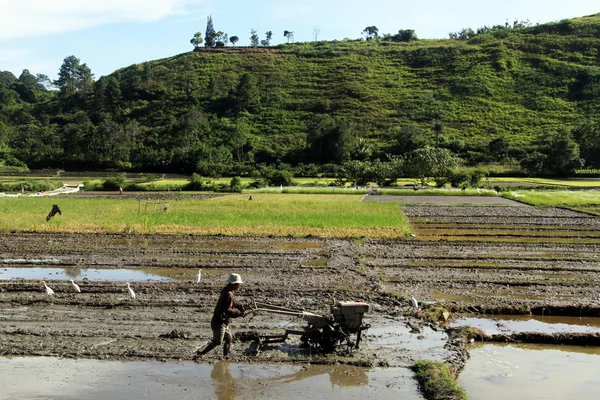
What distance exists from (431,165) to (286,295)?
45056 mm

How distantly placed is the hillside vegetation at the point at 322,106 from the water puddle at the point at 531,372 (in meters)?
62.0

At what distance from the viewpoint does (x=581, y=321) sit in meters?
14.3

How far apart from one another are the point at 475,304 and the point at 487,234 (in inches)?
549

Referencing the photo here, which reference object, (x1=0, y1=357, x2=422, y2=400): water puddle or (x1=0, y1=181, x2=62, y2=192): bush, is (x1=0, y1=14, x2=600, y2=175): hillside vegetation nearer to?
(x1=0, y1=181, x2=62, y2=192): bush

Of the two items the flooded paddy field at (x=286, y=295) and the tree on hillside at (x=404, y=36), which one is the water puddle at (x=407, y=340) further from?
the tree on hillside at (x=404, y=36)

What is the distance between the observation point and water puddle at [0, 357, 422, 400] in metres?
9.73

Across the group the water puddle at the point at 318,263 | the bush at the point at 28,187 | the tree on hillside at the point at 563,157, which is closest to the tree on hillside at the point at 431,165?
the tree on hillside at the point at 563,157

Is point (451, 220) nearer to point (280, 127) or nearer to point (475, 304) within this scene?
point (475, 304)

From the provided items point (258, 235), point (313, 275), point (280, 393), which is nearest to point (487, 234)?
point (258, 235)

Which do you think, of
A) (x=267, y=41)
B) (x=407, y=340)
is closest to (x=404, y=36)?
(x=267, y=41)

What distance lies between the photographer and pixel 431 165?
58719 millimetres

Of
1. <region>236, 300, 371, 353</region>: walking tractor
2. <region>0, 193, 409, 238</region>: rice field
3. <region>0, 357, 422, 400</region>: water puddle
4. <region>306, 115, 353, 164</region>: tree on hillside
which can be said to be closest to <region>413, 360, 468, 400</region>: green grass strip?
<region>0, 357, 422, 400</region>: water puddle

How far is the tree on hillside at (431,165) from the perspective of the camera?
5872 cm

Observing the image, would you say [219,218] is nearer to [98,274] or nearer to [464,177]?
[98,274]
